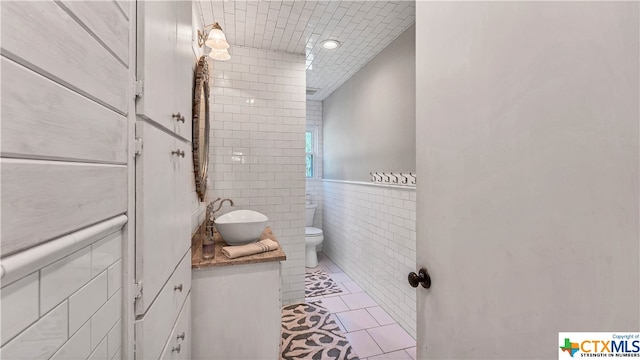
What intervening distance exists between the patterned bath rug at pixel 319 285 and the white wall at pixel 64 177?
8.08 ft

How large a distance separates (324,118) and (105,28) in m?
3.95

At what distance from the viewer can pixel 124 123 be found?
2.24ft

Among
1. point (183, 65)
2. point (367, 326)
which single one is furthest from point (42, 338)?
point (367, 326)

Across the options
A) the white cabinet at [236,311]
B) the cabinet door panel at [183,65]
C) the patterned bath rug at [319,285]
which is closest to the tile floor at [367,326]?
the patterned bath rug at [319,285]

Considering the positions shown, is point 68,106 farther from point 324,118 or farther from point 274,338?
point 324,118

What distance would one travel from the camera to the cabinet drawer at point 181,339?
1040 mm

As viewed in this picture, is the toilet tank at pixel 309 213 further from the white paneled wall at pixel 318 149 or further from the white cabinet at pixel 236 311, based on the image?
the white cabinet at pixel 236 311

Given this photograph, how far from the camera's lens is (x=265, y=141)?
2680 mm

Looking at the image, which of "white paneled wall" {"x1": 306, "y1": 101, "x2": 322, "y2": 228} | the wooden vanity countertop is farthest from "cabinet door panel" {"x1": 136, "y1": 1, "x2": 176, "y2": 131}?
"white paneled wall" {"x1": 306, "y1": 101, "x2": 322, "y2": 228}

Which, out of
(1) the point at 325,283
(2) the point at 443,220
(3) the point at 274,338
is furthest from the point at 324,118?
(2) the point at 443,220

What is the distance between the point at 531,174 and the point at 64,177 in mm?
856

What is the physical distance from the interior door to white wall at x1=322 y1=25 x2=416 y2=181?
1556mm

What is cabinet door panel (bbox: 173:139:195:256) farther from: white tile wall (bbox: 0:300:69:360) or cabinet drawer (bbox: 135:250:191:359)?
white tile wall (bbox: 0:300:69:360)

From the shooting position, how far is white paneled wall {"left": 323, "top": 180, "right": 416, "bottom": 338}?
2.24 meters
